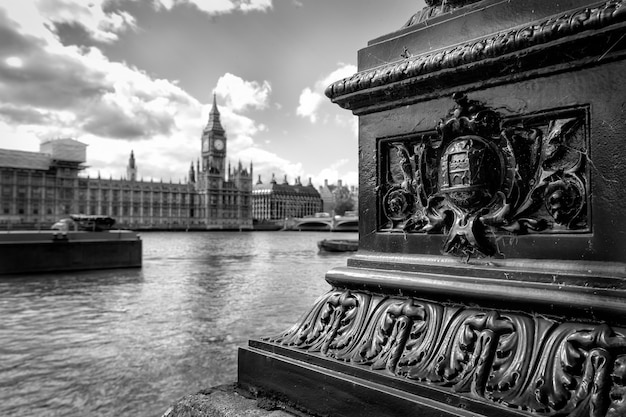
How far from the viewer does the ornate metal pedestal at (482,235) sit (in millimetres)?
1222

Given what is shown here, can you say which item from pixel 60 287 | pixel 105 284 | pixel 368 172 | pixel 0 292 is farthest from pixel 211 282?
pixel 368 172

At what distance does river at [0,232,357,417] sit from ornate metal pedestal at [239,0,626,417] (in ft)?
9.79

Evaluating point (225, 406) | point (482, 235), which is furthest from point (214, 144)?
point (482, 235)

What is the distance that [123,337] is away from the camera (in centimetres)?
728

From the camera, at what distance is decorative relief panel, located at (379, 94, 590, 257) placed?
134cm

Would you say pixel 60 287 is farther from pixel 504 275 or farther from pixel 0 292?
pixel 504 275

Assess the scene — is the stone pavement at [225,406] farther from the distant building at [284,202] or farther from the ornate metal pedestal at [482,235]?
the distant building at [284,202]

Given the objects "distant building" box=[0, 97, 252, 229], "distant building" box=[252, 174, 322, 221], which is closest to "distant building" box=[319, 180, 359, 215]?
"distant building" box=[252, 174, 322, 221]

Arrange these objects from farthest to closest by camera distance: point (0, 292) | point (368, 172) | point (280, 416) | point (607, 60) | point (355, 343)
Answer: point (0, 292) < point (368, 172) < point (355, 343) < point (280, 416) < point (607, 60)

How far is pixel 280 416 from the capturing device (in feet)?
4.95

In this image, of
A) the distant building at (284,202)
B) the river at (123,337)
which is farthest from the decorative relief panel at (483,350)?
the distant building at (284,202)

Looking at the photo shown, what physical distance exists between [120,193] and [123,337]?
104m

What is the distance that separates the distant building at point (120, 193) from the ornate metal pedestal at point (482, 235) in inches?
3750

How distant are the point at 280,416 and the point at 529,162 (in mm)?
1119
